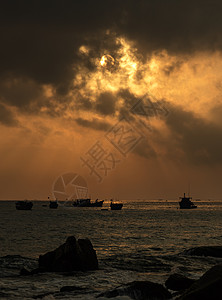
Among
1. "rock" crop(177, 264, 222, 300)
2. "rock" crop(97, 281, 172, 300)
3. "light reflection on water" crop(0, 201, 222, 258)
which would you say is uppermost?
"rock" crop(177, 264, 222, 300)

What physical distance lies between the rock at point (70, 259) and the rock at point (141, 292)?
7.60 meters

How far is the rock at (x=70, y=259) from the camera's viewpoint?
2102 cm

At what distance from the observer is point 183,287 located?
15992mm

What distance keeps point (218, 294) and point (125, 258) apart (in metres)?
16.2

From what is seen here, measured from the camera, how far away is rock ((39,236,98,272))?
68.9ft

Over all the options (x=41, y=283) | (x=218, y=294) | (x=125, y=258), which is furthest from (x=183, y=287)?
(x=125, y=258)

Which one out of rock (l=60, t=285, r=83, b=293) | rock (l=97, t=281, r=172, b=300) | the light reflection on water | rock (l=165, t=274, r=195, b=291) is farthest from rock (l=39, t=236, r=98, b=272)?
rock (l=97, t=281, r=172, b=300)

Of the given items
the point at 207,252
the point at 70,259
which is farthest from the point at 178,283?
the point at 207,252

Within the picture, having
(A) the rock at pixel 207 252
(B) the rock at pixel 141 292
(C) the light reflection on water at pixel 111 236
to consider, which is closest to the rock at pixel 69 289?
(B) the rock at pixel 141 292

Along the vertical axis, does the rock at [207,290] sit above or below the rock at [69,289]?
above

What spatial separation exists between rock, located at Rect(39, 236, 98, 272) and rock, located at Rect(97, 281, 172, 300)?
7596mm

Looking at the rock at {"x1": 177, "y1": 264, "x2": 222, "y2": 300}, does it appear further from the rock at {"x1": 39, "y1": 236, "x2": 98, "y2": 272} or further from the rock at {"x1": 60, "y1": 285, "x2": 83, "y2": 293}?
the rock at {"x1": 39, "y1": 236, "x2": 98, "y2": 272}

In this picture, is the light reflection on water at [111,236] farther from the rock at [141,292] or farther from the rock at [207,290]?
the rock at [207,290]

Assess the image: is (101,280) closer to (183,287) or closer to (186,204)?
(183,287)
